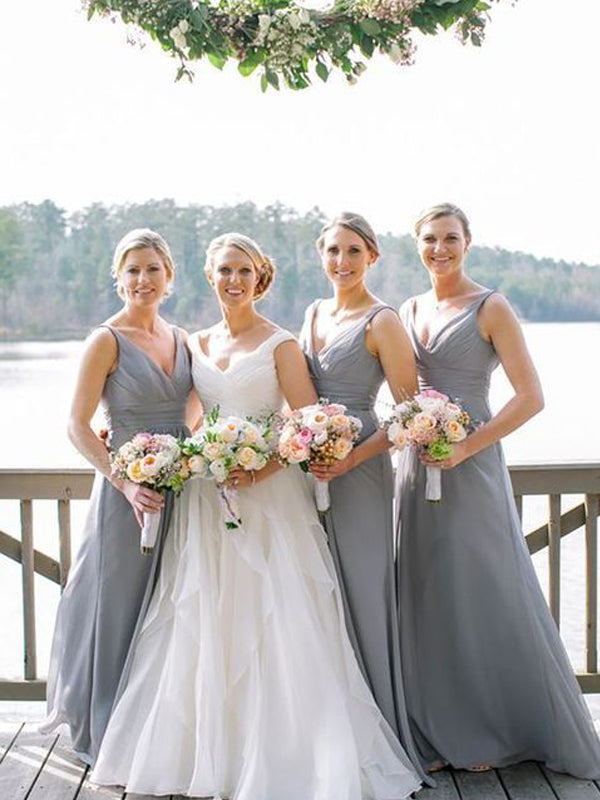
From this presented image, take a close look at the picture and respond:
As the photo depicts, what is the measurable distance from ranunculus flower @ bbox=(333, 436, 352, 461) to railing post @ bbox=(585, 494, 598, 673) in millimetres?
1168

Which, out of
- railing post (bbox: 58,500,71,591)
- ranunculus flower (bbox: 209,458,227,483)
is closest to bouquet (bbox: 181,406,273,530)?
ranunculus flower (bbox: 209,458,227,483)

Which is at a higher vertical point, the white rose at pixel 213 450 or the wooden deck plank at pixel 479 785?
the white rose at pixel 213 450

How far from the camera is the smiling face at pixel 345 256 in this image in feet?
11.0

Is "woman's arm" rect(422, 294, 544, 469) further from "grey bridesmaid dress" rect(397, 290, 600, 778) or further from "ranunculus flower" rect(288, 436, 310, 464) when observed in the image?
"ranunculus flower" rect(288, 436, 310, 464)

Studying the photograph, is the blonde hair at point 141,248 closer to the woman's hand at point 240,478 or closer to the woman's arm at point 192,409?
the woman's arm at point 192,409

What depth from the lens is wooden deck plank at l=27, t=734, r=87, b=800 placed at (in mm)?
3225

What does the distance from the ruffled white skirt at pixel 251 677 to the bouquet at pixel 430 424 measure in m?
0.45

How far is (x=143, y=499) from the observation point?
10.4 feet

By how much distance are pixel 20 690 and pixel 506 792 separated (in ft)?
5.99

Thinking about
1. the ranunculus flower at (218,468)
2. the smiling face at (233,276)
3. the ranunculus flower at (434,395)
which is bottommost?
the ranunculus flower at (218,468)

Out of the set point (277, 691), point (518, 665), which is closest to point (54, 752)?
point (277, 691)

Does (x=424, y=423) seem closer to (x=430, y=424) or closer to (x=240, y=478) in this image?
(x=430, y=424)

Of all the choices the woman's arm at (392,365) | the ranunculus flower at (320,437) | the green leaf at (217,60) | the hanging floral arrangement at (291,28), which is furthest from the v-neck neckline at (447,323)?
the green leaf at (217,60)

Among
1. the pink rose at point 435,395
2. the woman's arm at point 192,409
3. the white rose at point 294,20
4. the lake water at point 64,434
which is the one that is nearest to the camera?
the pink rose at point 435,395
